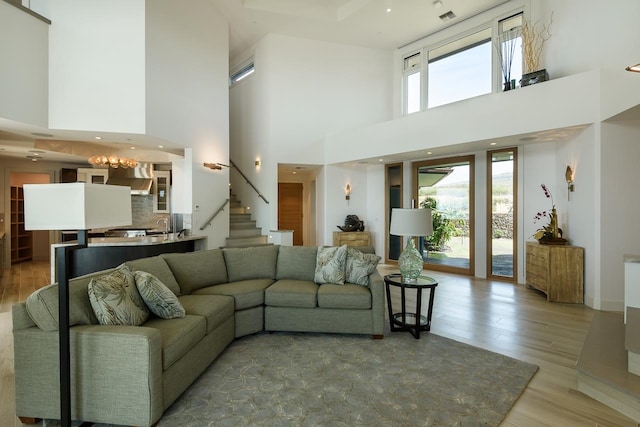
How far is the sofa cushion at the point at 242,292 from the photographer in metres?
3.58

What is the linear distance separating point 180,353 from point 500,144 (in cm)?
616

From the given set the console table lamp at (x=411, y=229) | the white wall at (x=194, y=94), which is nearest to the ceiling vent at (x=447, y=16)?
the white wall at (x=194, y=94)

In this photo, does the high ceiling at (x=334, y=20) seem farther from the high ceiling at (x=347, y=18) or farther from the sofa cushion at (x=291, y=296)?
the sofa cushion at (x=291, y=296)

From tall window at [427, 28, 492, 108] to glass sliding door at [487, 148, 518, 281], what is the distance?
64.7 inches

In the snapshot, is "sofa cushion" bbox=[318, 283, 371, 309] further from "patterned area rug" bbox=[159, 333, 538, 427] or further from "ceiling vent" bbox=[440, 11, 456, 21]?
"ceiling vent" bbox=[440, 11, 456, 21]

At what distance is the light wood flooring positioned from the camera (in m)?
2.32

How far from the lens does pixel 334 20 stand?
767 centimetres

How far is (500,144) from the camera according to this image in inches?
239

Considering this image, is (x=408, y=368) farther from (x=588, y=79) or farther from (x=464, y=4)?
(x=464, y=4)

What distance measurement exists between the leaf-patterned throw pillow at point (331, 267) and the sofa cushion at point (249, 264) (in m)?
0.64

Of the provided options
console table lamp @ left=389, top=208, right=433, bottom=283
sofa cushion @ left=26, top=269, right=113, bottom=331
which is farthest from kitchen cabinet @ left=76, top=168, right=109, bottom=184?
console table lamp @ left=389, top=208, right=433, bottom=283

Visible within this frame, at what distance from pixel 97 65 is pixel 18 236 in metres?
6.44

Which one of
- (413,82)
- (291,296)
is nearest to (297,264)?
(291,296)

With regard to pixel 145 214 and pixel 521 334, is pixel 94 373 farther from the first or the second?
pixel 145 214
